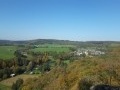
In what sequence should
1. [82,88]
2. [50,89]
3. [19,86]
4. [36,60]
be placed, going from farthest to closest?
1. [36,60]
2. [19,86]
3. [50,89]
4. [82,88]

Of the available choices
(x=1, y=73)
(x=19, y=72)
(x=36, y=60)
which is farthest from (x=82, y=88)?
(x=36, y=60)

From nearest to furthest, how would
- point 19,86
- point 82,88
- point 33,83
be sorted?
point 82,88, point 33,83, point 19,86

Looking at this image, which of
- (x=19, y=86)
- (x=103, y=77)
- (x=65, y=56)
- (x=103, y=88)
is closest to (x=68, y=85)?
(x=103, y=77)

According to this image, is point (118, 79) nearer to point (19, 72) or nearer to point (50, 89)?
point (50, 89)

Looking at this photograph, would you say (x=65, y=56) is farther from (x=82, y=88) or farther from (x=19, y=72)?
(x=82, y=88)

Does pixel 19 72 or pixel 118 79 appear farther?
pixel 19 72

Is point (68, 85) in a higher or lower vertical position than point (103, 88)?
lower

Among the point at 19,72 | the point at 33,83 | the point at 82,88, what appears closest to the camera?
the point at 82,88

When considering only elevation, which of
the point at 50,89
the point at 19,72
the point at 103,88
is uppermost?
the point at 103,88

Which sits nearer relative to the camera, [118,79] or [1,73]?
[118,79]
